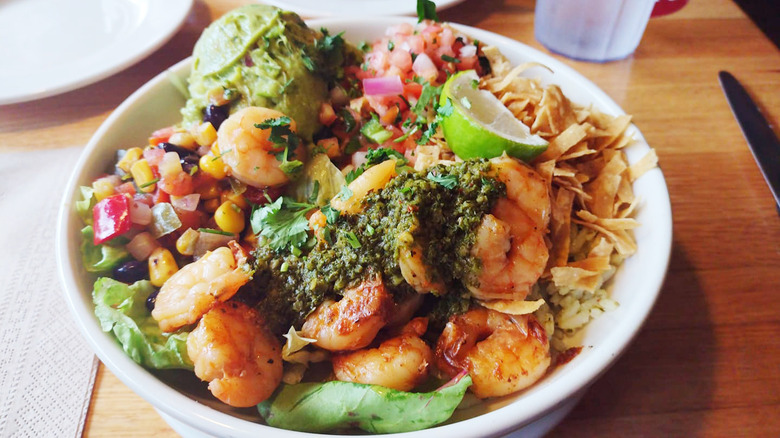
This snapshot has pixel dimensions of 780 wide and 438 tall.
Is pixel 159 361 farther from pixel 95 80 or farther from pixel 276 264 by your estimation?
pixel 95 80

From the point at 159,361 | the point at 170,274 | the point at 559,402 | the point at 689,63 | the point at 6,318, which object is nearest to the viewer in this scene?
the point at 559,402

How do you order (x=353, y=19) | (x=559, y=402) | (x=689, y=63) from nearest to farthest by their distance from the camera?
(x=559, y=402)
(x=353, y=19)
(x=689, y=63)

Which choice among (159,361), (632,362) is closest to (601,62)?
(632,362)

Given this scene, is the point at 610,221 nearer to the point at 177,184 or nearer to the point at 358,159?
the point at 358,159

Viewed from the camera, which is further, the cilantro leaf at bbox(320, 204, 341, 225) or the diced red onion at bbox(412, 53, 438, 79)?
the diced red onion at bbox(412, 53, 438, 79)

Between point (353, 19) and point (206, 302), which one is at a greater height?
point (353, 19)

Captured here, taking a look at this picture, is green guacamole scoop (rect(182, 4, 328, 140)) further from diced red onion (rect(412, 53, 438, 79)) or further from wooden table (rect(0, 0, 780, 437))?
wooden table (rect(0, 0, 780, 437))

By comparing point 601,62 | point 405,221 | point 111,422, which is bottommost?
point 111,422

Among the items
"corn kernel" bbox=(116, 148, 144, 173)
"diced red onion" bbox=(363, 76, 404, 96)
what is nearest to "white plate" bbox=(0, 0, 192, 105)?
"corn kernel" bbox=(116, 148, 144, 173)
